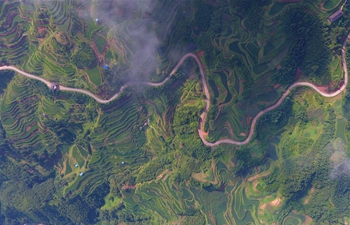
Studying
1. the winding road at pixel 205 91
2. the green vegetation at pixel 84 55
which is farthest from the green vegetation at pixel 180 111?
the winding road at pixel 205 91

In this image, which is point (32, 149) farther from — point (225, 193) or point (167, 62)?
point (225, 193)

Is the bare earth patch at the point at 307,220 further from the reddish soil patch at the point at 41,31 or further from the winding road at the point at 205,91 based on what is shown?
the reddish soil patch at the point at 41,31

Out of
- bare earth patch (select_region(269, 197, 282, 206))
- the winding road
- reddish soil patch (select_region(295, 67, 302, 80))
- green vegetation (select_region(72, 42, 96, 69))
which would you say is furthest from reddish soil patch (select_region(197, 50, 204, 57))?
bare earth patch (select_region(269, 197, 282, 206))

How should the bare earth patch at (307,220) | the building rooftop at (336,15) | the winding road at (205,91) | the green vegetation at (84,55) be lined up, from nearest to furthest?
the building rooftop at (336,15)
the winding road at (205,91)
the green vegetation at (84,55)
the bare earth patch at (307,220)

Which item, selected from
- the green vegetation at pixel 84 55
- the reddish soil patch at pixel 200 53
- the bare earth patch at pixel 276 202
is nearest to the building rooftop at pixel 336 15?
the reddish soil patch at pixel 200 53

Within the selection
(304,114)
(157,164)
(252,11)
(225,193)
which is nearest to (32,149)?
(157,164)

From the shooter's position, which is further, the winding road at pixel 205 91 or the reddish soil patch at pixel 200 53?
the reddish soil patch at pixel 200 53

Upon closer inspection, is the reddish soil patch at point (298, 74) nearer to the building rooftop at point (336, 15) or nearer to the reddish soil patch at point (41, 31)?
the building rooftop at point (336, 15)

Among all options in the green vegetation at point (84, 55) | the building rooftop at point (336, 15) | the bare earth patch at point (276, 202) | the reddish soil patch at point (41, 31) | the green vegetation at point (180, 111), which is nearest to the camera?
the building rooftop at point (336, 15)

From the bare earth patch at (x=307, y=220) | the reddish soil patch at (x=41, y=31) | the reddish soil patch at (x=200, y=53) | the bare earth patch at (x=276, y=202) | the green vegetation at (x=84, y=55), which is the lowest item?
the bare earth patch at (x=307, y=220)

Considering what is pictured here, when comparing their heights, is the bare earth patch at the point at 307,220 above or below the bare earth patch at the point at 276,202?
below
